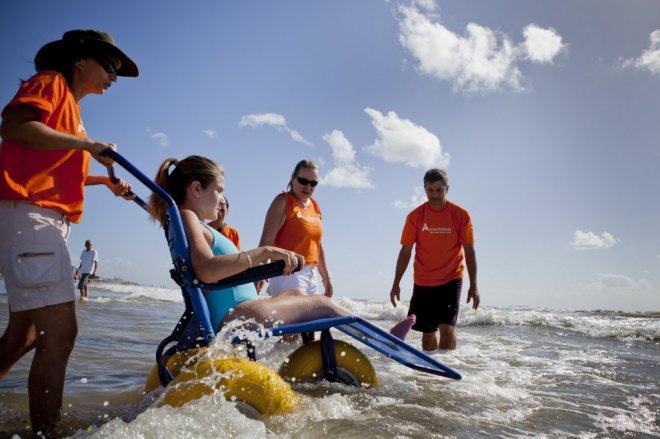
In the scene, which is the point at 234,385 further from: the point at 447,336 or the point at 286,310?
the point at 447,336

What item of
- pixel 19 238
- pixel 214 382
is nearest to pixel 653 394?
pixel 214 382

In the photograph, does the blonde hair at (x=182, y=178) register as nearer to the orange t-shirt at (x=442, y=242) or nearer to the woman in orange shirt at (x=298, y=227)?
the woman in orange shirt at (x=298, y=227)

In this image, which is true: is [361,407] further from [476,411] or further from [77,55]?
[77,55]

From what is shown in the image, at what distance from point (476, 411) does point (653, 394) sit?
2115 millimetres

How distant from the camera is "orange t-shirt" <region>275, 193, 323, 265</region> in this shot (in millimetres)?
4215

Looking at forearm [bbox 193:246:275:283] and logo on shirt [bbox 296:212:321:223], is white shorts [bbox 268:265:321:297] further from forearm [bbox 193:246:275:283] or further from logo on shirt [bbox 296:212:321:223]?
forearm [bbox 193:246:275:283]

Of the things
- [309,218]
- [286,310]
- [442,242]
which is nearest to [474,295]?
[442,242]

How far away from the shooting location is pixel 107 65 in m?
2.34

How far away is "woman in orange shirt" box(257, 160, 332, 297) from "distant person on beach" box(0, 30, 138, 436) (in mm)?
2100

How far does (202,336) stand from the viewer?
217 cm

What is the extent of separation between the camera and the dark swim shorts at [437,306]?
5.11 m

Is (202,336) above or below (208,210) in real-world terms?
below

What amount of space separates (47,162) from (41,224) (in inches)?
12.2

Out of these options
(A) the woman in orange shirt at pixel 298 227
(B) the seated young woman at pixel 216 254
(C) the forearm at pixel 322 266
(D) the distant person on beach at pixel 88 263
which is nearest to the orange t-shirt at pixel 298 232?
(A) the woman in orange shirt at pixel 298 227
